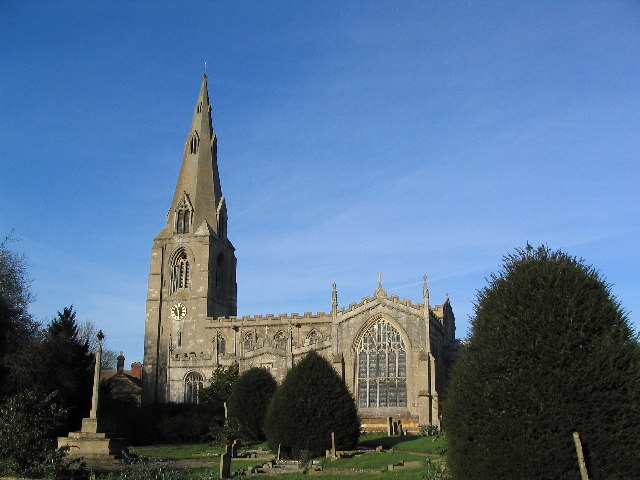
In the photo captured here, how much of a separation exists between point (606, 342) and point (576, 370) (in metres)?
0.78

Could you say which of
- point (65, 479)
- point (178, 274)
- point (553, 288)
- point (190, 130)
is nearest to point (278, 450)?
point (65, 479)

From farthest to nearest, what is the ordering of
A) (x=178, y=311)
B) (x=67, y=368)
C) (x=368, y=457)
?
(x=178, y=311)
(x=67, y=368)
(x=368, y=457)

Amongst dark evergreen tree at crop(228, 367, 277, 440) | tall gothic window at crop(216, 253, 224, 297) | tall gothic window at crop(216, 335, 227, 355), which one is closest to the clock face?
tall gothic window at crop(216, 253, 224, 297)

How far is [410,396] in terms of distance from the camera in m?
47.7

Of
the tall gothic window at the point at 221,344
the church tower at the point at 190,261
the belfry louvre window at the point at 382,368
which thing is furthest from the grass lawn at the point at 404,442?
the church tower at the point at 190,261

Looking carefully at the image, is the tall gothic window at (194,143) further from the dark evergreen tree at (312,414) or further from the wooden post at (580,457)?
the wooden post at (580,457)

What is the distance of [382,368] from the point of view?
161 ft

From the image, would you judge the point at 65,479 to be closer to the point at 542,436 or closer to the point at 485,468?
the point at 485,468

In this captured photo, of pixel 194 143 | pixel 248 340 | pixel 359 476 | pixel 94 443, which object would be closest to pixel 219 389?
pixel 248 340

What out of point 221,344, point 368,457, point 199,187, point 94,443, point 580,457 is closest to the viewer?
point 580,457

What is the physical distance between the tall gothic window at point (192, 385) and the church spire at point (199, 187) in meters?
17.3

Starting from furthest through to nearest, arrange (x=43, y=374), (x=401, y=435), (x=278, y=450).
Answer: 1. (x=401, y=435)
2. (x=43, y=374)
3. (x=278, y=450)

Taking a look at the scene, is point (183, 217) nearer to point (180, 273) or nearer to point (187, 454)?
point (180, 273)

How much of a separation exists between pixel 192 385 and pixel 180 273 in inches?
630
